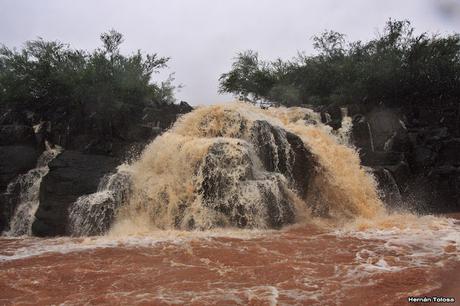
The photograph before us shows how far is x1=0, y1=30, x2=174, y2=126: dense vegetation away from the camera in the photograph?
746 inches

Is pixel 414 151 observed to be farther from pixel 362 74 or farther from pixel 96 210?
pixel 96 210

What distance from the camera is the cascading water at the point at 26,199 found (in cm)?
1290

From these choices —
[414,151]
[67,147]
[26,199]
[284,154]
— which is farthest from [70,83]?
[414,151]

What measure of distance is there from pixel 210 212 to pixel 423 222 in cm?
530

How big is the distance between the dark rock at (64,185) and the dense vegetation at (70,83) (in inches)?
191

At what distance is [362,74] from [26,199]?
16.3 meters

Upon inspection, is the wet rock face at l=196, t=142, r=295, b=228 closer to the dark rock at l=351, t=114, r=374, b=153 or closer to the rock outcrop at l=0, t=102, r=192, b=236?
the rock outcrop at l=0, t=102, r=192, b=236

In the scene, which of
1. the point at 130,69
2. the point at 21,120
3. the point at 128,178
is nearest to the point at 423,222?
the point at 128,178

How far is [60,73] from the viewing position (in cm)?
1983

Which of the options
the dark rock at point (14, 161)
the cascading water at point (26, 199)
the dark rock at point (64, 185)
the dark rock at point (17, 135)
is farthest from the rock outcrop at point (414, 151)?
the dark rock at point (17, 135)

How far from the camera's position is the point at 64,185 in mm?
12602

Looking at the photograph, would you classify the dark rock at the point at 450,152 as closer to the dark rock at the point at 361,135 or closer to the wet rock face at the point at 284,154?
the dark rock at the point at 361,135

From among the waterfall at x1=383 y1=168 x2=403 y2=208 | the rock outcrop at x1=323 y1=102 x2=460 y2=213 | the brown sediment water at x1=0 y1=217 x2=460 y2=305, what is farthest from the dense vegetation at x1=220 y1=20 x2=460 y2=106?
the brown sediment water at x1=0 y1=217 x2=460 y2=305

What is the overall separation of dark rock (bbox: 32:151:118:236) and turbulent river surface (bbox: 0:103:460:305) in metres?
0.37
